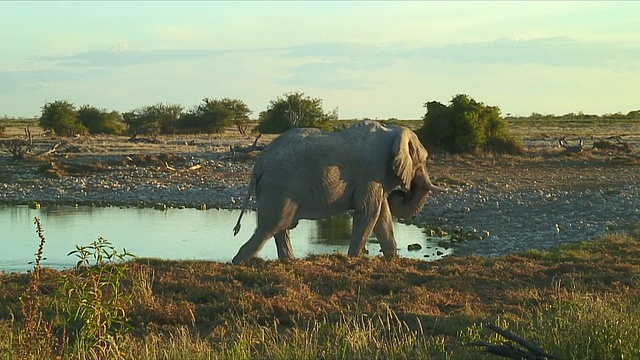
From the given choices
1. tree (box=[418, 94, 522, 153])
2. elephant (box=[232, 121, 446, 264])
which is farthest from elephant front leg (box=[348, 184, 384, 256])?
tree (box=[418, 94, 522, 153])

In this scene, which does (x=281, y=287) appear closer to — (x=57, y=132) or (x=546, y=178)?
(x=546, y=178)

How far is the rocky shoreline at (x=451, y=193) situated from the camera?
2152 centimetres

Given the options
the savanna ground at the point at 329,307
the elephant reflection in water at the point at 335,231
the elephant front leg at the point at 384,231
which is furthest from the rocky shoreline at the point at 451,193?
the savanna ground at the point at 329,307

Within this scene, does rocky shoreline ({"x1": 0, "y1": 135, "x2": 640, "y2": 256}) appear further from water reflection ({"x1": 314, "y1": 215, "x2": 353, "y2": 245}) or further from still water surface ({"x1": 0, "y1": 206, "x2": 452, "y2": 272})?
water reflection ({"x1": 314, "y1": 215, "x2": 353, "y2": 245})

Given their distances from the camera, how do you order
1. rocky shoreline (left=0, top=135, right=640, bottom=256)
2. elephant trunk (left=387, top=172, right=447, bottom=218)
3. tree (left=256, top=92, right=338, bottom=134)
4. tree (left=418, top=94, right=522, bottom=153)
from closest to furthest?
elephant trunk (left=387, top=172, right=447, bottom=218), rocky shoreline (left=0, top=135, right=640, bottom=256), tree (left=418, top=94, right=522, bottom=153), tree (left=256, top=92, right=338, bottom=134)

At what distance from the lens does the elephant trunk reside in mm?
16641

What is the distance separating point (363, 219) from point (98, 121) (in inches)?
2388

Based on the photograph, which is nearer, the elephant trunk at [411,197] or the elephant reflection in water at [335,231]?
the elephant trunk at [411,197]

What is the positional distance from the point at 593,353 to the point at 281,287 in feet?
14.8

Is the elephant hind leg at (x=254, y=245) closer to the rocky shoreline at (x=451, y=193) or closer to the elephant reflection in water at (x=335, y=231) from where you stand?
the rocky shoreline at (x=451, y=193)

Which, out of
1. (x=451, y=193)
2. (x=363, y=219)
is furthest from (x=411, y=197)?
(x=451, y=193)

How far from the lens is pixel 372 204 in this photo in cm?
1532

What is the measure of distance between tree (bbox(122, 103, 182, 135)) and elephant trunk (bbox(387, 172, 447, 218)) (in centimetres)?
5389

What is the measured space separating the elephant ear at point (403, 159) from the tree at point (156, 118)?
179 feet
